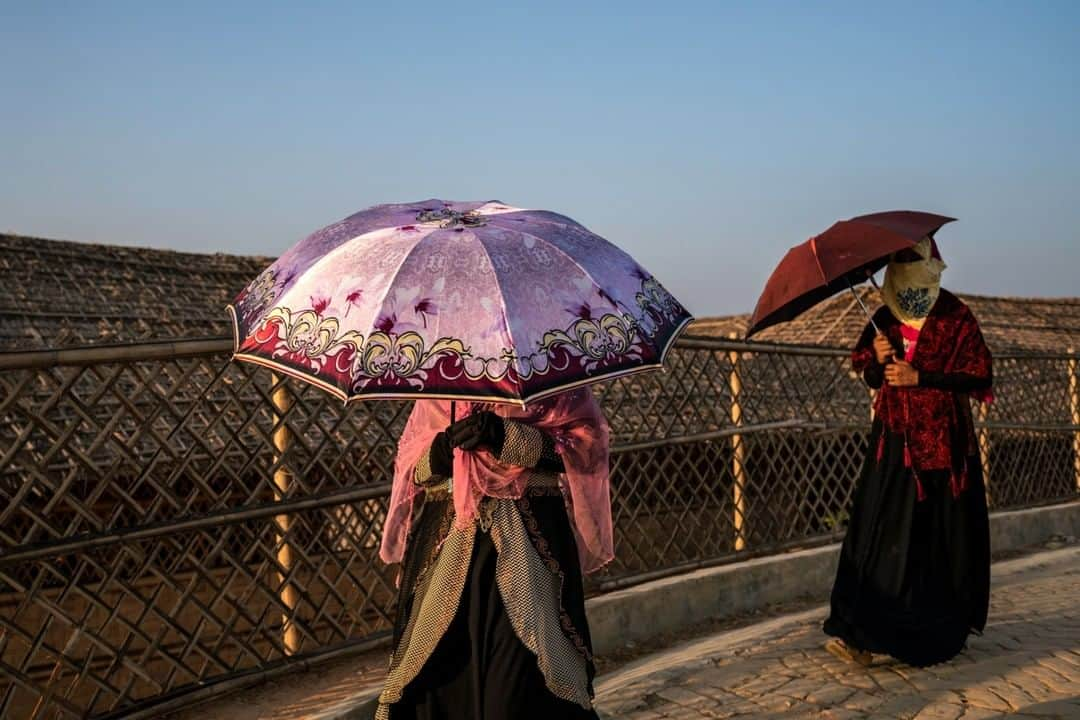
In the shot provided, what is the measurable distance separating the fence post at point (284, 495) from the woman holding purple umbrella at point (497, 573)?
4.53 ft

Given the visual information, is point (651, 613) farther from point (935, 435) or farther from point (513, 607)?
point (513, 607)

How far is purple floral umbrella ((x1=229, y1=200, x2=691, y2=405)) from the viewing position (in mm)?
2564

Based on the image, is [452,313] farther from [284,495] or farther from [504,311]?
[284,495]

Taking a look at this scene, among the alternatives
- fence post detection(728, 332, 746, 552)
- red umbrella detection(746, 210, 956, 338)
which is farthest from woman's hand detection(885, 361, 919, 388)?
fence post detection(728, 332, 746, 552)

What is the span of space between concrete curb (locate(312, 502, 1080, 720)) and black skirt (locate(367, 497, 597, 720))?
5.77 feet

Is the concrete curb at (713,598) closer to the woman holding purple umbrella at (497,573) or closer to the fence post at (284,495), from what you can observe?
the fence post at (284,495)

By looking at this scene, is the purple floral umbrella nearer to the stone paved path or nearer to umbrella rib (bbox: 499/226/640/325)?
umbrella rib (bbox: 499/226/640/325)

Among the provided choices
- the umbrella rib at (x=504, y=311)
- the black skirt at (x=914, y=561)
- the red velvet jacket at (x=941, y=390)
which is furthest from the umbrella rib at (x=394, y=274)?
the black skirt at (x=914, y=561)

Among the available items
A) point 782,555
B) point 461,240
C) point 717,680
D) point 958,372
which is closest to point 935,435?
point 958,372

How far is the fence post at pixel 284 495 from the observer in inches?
179

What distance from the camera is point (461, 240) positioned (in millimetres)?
2797

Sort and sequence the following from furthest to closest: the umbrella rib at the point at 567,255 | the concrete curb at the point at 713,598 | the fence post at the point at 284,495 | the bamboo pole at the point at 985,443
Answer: the bamboo pole at the point at 985,443 < the concrete curb at the point at 713,598 < the fence post at the point at 284,495 < the umbrella rib at the point at 567,255

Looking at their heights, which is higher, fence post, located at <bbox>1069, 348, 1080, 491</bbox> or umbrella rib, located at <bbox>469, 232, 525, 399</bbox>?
umbrella rib, located at <bbox>469, 232, 525, 399</bbox>

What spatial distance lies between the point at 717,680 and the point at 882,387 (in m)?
1.59
